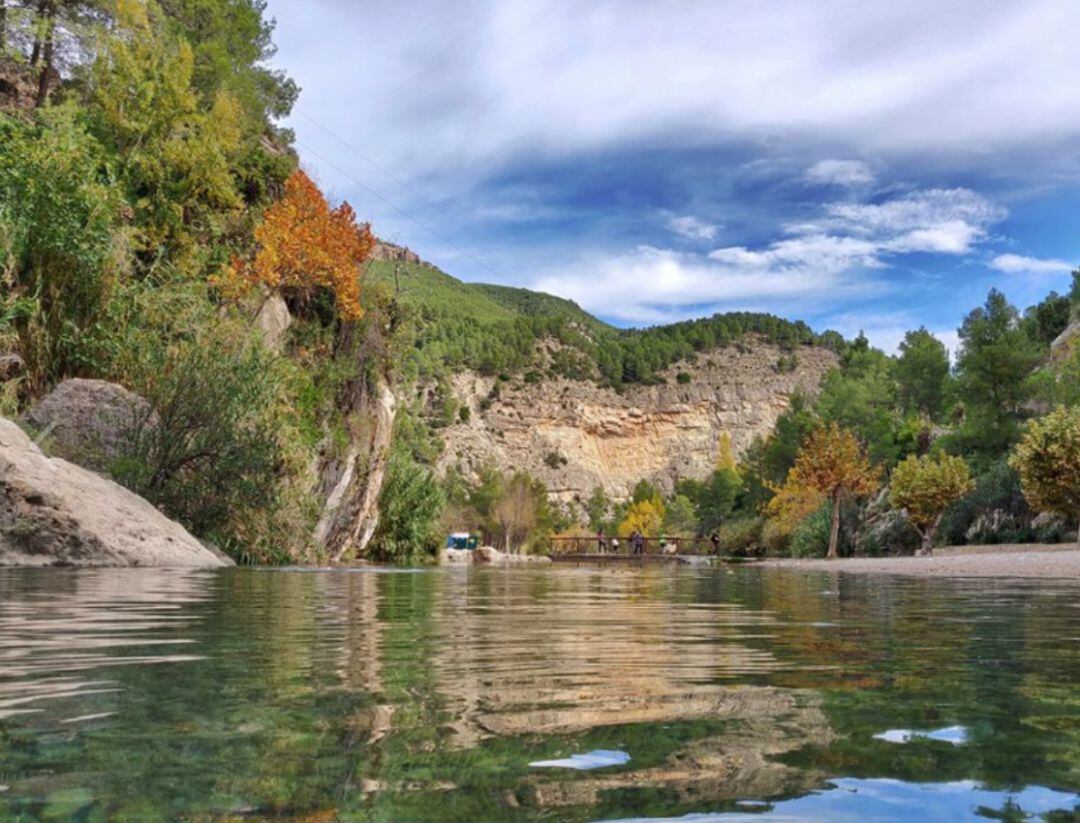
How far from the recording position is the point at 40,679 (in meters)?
1.92

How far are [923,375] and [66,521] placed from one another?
5466 cm

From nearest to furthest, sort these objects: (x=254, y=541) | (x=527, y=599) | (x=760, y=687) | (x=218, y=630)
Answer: (x=760, y=687), (x=218, y=630), (x=527, y=599), (x=254, y=541)

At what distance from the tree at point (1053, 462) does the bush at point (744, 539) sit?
24.9m

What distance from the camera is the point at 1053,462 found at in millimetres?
23375

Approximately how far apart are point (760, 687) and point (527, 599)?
4262 mm

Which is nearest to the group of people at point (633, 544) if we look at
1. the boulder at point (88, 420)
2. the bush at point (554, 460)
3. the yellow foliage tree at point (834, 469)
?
the yellow foliage tree at point (834, 469)

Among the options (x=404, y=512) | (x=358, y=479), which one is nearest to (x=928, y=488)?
(x=404, y=512)

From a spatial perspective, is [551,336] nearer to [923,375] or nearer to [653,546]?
[653,546]

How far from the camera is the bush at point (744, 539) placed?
49.2 metres

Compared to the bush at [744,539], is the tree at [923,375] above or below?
above

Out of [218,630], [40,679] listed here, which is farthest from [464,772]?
[218,630]

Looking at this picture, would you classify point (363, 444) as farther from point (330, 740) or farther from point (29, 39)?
point (330, 740)

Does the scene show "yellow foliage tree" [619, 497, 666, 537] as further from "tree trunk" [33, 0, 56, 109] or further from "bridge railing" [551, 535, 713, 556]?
"tree trunk" [33, 0, 56, 109]

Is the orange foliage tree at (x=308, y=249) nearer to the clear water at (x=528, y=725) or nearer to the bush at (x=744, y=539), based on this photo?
the clear water at (x=528, y=725)
